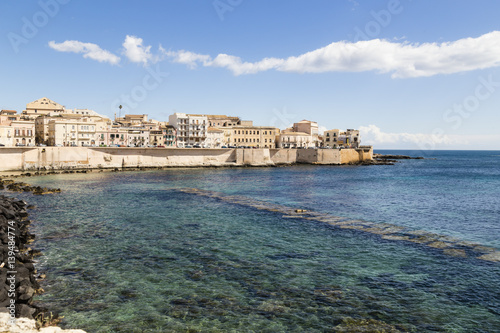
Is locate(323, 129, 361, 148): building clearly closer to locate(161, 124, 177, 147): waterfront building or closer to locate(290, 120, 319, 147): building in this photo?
locate(290, 120, 319, 147): building

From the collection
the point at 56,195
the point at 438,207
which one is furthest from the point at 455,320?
the point at 56,195

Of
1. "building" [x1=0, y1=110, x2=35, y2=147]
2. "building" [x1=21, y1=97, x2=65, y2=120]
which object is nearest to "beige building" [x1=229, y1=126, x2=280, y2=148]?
"building" [x1=21, y1=97, x2=65, y2=120]

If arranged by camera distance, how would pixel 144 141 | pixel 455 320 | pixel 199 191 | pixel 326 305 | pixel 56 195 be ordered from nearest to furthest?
1. pixel 455 320
2. pixel 326 305
3. pixel 56 195
4. pixel 199 191
5. pixel 144 141

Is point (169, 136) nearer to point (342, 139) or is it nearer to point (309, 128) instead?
point (309, 128)

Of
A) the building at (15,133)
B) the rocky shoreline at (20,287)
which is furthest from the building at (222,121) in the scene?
the rocky shoreline at (20,287)

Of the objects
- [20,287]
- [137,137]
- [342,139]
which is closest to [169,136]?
[137,137]

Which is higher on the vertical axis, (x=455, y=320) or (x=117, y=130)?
(x=117, y=130)

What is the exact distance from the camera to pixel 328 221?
970 inches

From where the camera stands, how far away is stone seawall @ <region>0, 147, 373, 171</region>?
194ft

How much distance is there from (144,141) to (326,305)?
303ft

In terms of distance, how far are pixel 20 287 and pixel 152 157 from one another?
65.0 m

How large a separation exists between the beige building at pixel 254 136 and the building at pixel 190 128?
9.53 m

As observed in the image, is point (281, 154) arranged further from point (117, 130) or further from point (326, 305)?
point (326, 305)

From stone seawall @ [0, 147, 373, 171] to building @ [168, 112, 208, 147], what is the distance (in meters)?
24.2
